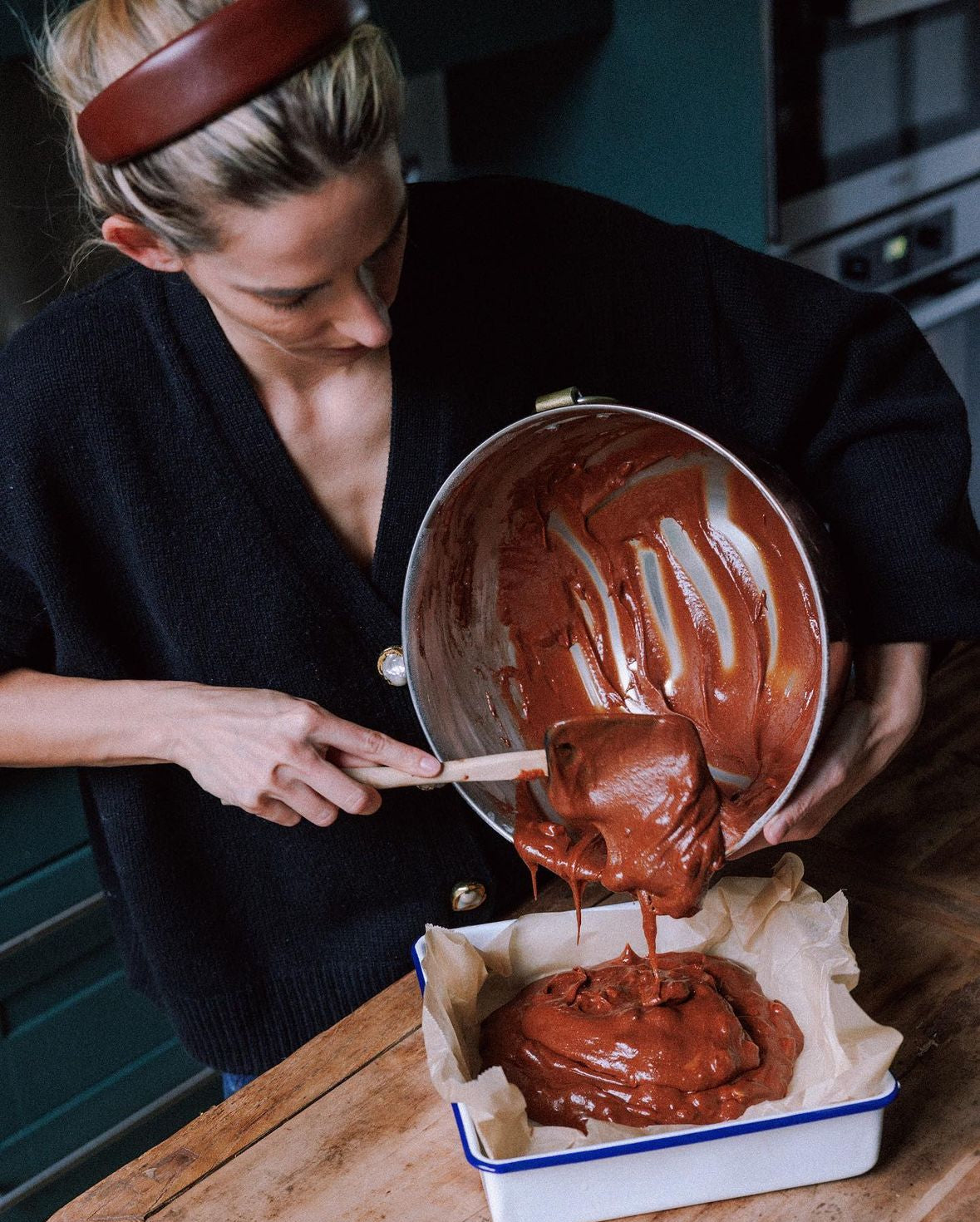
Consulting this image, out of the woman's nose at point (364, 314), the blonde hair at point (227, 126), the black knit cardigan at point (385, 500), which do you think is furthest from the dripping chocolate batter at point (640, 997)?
the blonde hair at point (227, 126)

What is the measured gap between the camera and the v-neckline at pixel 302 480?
116cm

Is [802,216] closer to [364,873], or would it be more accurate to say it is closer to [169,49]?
[364,873]

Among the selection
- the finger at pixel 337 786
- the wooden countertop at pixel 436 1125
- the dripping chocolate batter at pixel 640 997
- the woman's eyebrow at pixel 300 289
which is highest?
the woman's eyebrow at pixel 300 289

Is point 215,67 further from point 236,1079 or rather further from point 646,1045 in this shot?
point 236,1079

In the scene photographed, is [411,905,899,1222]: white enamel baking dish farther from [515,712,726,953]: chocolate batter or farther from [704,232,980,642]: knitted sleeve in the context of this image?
[704,232,980,642]: knitted sleeve

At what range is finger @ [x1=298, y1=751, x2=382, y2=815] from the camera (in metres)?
1.02

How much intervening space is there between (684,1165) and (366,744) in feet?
1.21

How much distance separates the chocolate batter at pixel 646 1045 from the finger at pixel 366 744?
0.24m

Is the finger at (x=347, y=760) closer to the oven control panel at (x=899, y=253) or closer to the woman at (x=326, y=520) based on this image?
the woman at (x=326, y=520)

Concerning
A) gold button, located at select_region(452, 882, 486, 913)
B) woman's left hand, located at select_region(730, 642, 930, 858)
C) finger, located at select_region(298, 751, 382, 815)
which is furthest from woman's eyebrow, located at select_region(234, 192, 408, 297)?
gold button, located at select_region(452, 882, 486, 913)

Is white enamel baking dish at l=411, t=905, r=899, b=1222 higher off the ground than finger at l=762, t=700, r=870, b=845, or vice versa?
finger at l=762, t=700, r=870, b=845

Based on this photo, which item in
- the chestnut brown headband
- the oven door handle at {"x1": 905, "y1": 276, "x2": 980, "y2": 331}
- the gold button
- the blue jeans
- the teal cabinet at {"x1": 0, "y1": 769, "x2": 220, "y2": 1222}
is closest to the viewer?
the chestnut brown headband

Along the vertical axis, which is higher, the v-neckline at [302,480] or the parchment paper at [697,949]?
the v-neckline at [302,480]

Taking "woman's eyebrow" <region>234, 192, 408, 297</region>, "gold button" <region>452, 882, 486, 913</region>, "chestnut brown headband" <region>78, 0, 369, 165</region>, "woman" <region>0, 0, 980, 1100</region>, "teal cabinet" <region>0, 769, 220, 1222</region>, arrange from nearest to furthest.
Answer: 1. "chestnut brown headband" <region>78, 0, 369, 165</region>
2. "woman's eyebrow" <region>234, 192, 408, 297</region>
3. "woman" <region>0, 0, 980, 1100</region>
4. "gold button" <region>452, 882, 486, 913</region>
5. "teal cabinet" <region>0, 769, 220, 1222</region>
